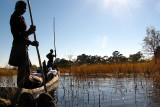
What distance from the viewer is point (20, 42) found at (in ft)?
12.5

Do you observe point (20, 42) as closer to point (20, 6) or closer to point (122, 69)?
point (20, 6)

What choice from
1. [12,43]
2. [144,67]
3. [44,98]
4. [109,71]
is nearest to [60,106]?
[44,98]

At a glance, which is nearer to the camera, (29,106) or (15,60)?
(29,106)

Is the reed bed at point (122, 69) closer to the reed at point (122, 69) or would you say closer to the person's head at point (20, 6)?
the reed at point (122, 69)

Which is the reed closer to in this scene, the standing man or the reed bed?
the reed bed

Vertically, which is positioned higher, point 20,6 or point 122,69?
point 20,6

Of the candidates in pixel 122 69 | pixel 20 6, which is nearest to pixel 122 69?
pixel 122 69

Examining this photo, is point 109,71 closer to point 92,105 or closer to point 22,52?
point 92,105

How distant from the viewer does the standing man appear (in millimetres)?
3775

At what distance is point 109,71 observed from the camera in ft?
50.1

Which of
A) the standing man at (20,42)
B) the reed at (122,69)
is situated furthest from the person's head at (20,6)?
the reed at (122,69)

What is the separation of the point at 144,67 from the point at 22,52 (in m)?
10.1

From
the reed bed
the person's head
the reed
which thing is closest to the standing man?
the person's head

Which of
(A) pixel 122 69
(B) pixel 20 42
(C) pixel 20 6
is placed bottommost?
(A) pixel 122 69
